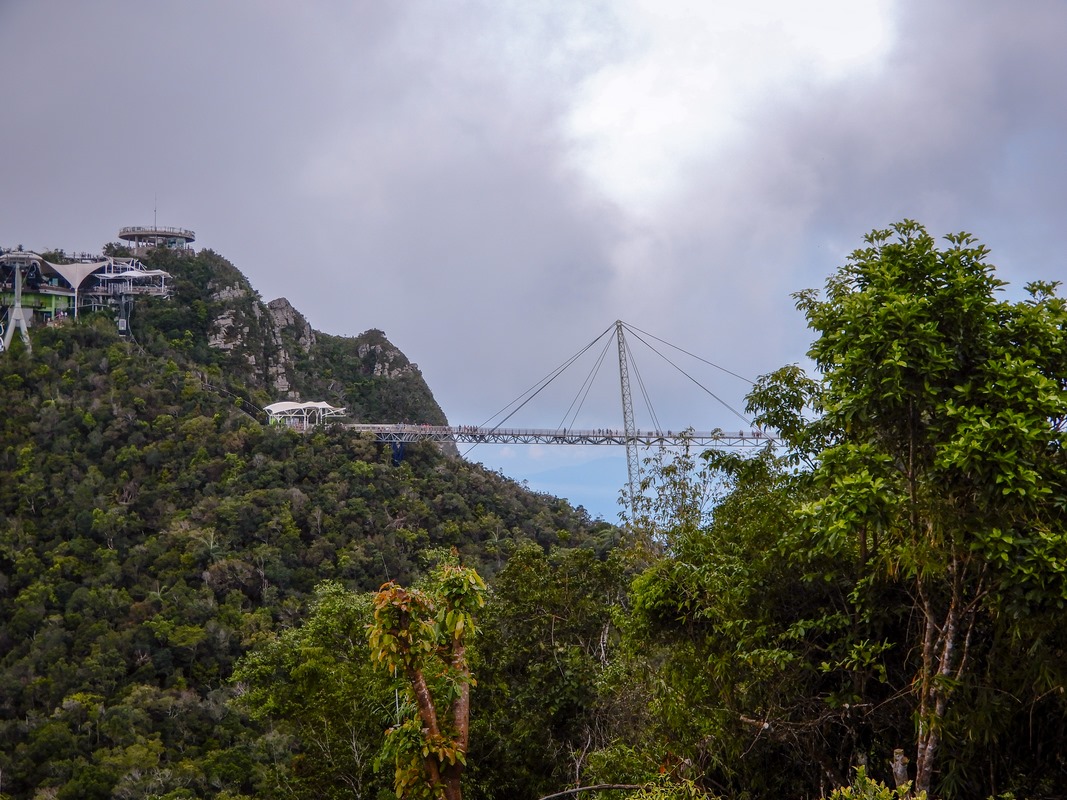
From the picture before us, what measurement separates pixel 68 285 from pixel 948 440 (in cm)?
4003

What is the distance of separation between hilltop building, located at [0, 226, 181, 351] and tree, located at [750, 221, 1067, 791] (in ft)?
119

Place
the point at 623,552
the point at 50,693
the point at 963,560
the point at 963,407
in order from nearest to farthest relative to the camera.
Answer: the point at 963,407 → the point at 963,560 → the point at 623,552 → the point at 50,693

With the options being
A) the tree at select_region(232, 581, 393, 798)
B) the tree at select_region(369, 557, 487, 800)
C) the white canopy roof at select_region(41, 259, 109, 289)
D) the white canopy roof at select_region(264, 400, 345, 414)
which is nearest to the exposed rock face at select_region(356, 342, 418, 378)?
the white canopy roof at select_region(264, 400, 345, 414)

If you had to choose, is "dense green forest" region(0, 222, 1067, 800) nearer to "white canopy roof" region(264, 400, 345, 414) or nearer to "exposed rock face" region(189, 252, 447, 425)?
"white canopy roof" region(264, 400, 345, 414)

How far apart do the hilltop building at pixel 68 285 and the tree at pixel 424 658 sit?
35.2 metres

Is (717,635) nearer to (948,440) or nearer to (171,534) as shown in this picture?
(948,440)

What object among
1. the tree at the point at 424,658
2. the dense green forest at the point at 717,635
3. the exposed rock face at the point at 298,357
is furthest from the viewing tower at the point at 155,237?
the tree at the point at 424,658

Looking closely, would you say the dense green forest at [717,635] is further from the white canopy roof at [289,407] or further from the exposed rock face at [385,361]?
the exposed rock face at [385,361]

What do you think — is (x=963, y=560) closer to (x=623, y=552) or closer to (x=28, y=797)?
(x=623, y=552)

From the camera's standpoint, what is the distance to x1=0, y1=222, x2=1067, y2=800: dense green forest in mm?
4082

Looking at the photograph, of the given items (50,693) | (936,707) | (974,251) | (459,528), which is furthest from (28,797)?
(974,251)

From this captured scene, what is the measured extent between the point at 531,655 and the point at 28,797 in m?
10.7

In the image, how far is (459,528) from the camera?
2712cm

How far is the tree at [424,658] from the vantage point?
4301mm
